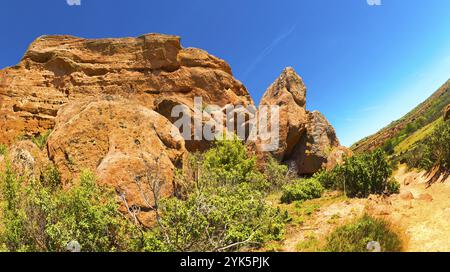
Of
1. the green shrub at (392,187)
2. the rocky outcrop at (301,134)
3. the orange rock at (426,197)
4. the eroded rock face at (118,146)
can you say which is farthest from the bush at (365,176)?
the rocky outcrop at (301,134)

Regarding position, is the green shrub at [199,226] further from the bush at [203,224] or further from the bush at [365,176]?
the bush at [365,176]

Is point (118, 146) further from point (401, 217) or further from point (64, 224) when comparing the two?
point (401, 217)

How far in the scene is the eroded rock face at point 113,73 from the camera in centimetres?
4466

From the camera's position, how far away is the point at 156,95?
4859 centimetres

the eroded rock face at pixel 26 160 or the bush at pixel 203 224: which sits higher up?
the eroded rock face at pixel 26 160

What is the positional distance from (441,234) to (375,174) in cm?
743

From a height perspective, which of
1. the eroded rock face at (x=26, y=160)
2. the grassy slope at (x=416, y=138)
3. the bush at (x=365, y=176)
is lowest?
the bush at (x=365, y=176)

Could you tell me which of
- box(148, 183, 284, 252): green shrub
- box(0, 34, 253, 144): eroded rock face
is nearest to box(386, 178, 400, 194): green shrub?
box(148, 183, 284, 252): green shrub

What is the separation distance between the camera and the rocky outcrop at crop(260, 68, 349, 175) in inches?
1510

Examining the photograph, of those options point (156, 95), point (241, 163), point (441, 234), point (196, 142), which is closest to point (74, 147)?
point (241, 163)

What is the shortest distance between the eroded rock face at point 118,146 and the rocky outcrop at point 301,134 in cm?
2146

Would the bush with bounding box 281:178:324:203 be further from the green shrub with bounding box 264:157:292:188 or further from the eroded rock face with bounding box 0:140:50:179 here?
the eroded rock face with bounding box 0:140:50:179

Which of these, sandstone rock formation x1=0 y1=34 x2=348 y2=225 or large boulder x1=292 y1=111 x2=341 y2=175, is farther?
large boulder x1=292 y1=111 x2=341 y2=175

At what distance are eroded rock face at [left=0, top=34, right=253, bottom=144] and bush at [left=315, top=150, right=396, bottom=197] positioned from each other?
88.0 feet
